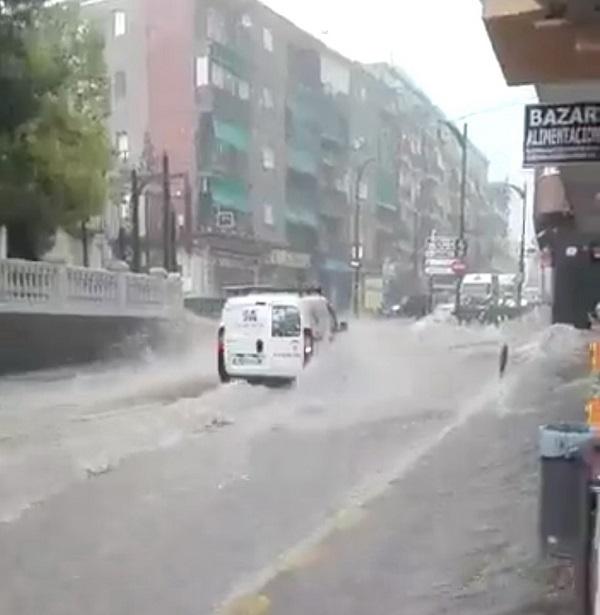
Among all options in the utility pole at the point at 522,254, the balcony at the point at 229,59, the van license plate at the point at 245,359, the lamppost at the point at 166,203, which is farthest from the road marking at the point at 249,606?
the van license plate at the point at 245,359

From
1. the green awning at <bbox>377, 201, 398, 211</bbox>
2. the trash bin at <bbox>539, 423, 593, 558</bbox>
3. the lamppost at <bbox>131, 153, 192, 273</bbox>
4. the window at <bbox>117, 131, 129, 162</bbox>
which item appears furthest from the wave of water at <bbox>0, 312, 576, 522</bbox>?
the trash bin at <bbox>539, 423, 593, 558</bbox>

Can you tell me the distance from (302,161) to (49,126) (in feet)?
5.95

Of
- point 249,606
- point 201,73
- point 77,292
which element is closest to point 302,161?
point 201,73

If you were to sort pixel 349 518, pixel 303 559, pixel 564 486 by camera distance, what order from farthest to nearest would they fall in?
pixel 349 518
pixel 303 559
pixel 564 486

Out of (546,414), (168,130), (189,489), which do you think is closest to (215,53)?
(168,130)

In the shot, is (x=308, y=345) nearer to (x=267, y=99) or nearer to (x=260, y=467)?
(x=260, y=467)

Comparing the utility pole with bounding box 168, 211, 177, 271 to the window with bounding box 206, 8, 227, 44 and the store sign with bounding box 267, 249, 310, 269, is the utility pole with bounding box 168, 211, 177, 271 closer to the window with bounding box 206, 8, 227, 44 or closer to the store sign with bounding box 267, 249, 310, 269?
the store sign with bounding box 267, 249, 310, 269

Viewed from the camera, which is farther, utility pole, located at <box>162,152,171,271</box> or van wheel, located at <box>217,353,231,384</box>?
van wheel, located at <box>217,353,231,384</box>

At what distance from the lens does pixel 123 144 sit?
12.7 feet

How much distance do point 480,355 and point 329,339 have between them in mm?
656

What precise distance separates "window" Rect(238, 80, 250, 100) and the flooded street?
66 centimetres

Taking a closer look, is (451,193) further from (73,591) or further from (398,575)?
(73,591)

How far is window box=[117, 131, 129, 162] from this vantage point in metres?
3.81

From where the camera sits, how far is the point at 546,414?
3.95 meters
